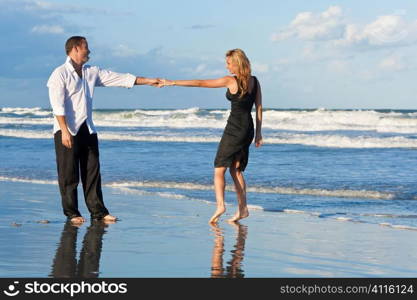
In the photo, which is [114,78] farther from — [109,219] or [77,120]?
[109,219]

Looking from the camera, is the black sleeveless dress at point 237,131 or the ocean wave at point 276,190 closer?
the black sleeveless dress at point 237,131

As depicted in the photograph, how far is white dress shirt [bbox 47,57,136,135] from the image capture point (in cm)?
732

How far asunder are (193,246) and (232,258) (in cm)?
62

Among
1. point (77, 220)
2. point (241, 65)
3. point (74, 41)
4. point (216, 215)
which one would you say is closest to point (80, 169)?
point (77, 220)

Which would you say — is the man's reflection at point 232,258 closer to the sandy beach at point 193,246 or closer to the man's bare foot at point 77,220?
the sandy beach at point 193,246

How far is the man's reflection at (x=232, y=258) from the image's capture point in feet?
17.5

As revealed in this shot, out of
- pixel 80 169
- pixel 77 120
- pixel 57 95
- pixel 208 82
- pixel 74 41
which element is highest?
pixel 74 41

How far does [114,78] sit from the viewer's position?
762 cm

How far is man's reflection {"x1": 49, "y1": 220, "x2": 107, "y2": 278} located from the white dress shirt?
1008mm

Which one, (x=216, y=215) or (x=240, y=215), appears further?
(x=240, y=215)

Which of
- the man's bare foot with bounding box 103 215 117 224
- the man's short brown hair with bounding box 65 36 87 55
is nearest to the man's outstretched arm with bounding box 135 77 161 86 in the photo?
the man's short brown hair with bounding box 65 36 87 55

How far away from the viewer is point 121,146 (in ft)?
72.4

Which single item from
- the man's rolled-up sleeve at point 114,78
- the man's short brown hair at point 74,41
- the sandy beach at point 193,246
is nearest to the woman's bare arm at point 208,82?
the man's rolled-up sleeve at point 114,78

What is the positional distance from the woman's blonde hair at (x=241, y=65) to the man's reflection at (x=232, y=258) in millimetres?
1523
